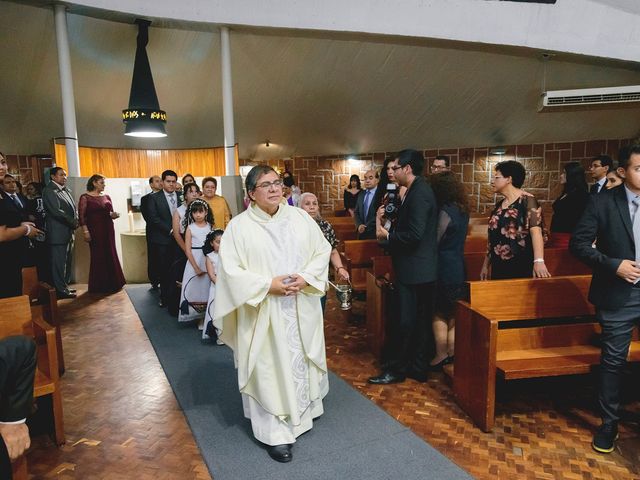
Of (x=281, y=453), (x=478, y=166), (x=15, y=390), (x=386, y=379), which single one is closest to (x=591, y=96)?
(x=478, y=166)

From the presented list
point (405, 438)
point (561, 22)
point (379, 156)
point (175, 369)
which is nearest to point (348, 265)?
point (175, 369)

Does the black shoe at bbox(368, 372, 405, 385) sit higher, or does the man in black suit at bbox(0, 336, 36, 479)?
the man in black suit at bbox(0, 336, 36, 479)

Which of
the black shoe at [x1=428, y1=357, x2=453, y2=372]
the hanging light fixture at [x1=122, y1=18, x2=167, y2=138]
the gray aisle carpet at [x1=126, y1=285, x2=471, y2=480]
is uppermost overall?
the hanging light fixture at [x1=122, y1=18, x2=167, y2=138]

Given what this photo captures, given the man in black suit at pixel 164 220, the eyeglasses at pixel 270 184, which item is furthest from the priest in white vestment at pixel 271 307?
the man in black suit at pixel 164 220

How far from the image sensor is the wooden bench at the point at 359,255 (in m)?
4.53

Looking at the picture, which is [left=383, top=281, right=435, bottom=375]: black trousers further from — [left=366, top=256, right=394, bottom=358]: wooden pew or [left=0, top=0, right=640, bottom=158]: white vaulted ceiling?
[left=0, top=0, right=640, bottom=158]: white vaulted ceiling

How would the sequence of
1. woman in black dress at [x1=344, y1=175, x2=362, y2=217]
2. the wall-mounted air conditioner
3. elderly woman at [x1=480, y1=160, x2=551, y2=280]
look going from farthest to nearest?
1. woman in black dress at [x1=344, y1=175, x2=362, y2=217]
2. the wall-mounted air conditioner
3. elderly woman at [x1=480, y1=160, x2=551, y2=280]

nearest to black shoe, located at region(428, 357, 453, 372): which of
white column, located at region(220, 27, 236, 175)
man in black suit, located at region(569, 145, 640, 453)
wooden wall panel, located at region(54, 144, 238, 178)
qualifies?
man in black suit, located at region(569, 145, 640, 453)

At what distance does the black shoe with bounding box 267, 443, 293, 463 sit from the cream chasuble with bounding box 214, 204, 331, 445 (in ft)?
0.10

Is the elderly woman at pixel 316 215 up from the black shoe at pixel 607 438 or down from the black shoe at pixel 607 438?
up

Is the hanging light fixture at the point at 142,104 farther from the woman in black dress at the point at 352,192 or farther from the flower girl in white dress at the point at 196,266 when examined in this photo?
the woman in black dress at the point at 352,192

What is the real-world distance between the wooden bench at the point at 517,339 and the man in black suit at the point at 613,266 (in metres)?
0.26

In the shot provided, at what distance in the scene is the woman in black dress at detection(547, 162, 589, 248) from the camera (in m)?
4.19

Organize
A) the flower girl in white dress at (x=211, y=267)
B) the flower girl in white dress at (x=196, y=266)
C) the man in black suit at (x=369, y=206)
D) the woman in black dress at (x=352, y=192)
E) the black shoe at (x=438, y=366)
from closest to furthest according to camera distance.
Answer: the black shoe at (x=438, y=366), the flower girl in white dress at (x=211, y=267), the flower girl in white dress at (x=196, y=266), the man in black suit at (x=369, y=206), the woman in black dress at (x=352, y=192)
